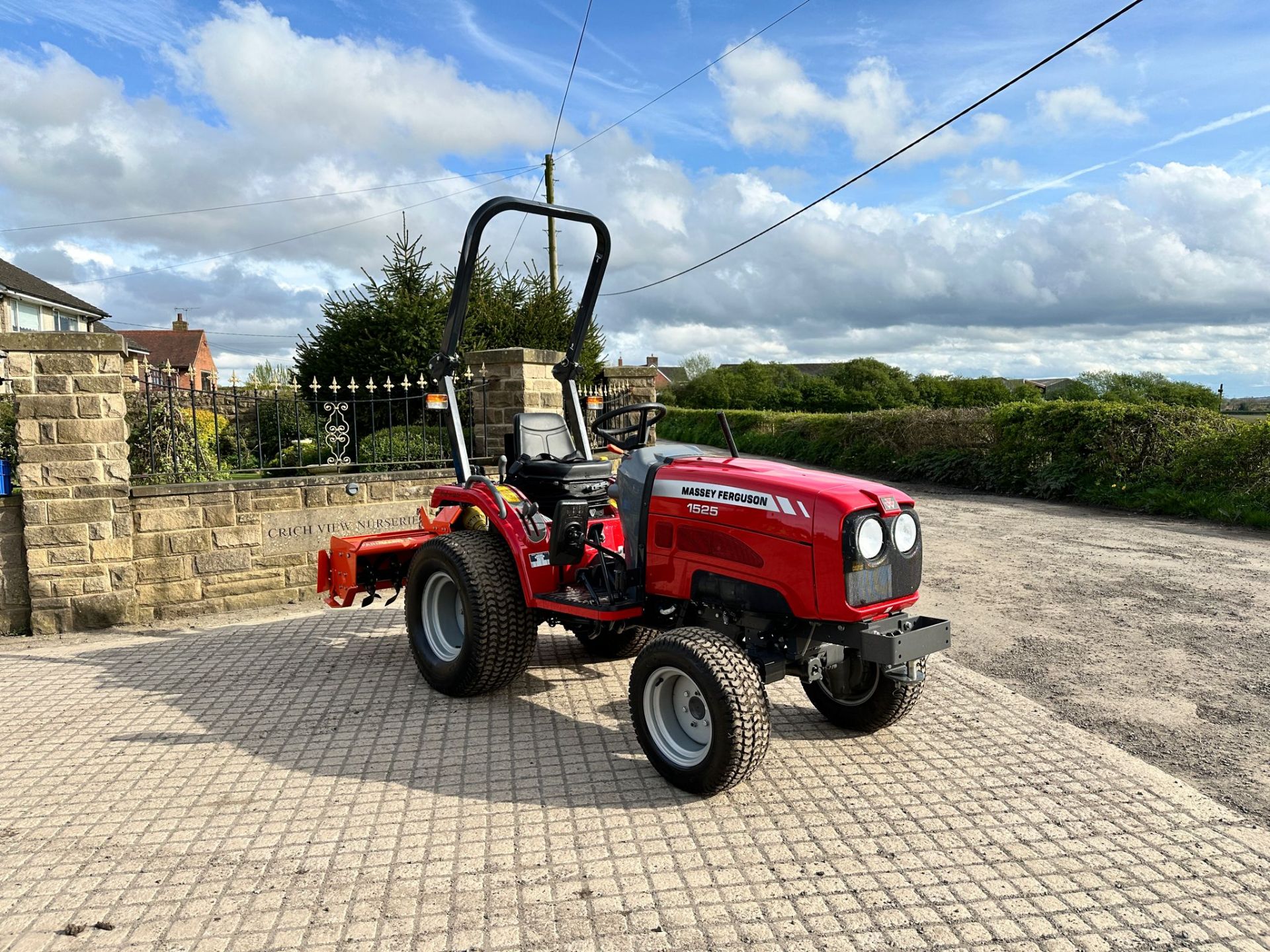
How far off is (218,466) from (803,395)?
32.2 meters

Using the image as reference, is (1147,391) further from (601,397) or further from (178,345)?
(178,345)

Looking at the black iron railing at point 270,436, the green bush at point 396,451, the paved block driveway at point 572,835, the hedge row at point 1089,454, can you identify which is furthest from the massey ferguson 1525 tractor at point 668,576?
the hedge row at point 1089,454

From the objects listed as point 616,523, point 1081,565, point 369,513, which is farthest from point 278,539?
point 1081,565

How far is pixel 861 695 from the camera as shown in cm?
402

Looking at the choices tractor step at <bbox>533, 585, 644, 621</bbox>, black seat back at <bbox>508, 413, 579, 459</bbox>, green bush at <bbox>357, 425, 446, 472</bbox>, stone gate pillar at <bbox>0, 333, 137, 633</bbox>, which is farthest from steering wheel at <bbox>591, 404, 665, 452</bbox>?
stone gate pillar at <bbox>0, 333, 137, 633</bbox>

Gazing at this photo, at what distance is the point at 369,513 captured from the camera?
24.3 feet

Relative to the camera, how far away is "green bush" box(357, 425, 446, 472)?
779cm

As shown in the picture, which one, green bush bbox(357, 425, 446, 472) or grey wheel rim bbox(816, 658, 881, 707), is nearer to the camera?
grey wheel rim bbox(816, 658, 881, 707)

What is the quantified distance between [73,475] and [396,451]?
2.76m

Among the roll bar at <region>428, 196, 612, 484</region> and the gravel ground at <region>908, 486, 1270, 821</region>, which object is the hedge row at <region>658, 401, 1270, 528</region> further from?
the roll bar at <region>428, 196, 612, 484</region>

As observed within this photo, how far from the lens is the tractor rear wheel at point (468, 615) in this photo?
4.34 metres

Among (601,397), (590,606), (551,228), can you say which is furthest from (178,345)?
(590,606)

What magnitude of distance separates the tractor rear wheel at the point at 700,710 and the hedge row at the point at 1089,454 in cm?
909

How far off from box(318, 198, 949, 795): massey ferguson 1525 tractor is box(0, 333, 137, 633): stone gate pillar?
2214 millimetres
